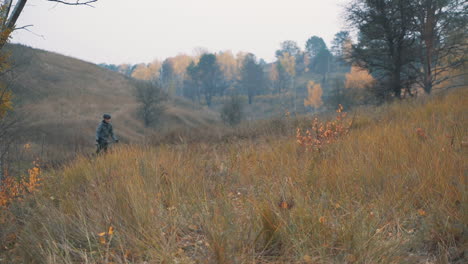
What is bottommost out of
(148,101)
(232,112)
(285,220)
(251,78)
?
(285,220)

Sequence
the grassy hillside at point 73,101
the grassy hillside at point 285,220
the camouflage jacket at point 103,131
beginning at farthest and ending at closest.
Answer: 1. the grassy hillside at point 73,101
2. the camouflage jacket at point 103,131
3. the grassy hillside at point 285,220

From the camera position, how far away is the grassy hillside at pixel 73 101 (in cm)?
3366

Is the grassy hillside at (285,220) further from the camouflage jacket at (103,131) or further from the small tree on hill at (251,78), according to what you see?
the small tree on hill at (251,78)

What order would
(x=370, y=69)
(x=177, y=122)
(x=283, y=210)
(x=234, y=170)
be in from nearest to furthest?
1. (x=283, y=210)
2. (x=234, y=170)
3. (x=370, y=69)
4. (x=177, y=122)

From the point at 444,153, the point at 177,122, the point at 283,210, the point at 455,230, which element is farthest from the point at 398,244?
the point at 177,122

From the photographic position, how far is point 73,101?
45156 mm

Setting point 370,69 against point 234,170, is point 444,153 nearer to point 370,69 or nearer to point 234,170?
point 234,170

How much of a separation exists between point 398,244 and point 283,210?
28.8 inches

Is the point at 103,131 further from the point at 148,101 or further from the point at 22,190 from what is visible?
the point at 148,101

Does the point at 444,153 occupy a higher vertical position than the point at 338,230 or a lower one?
higher

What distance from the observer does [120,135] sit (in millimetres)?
35094

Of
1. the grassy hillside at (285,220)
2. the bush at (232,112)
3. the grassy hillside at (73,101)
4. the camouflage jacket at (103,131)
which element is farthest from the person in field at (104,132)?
the bush at (232,112)

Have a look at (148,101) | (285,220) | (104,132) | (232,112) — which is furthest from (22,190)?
(148,101)

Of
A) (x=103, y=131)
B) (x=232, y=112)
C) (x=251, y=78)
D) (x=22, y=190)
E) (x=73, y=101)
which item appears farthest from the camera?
(x=251, y=78)
